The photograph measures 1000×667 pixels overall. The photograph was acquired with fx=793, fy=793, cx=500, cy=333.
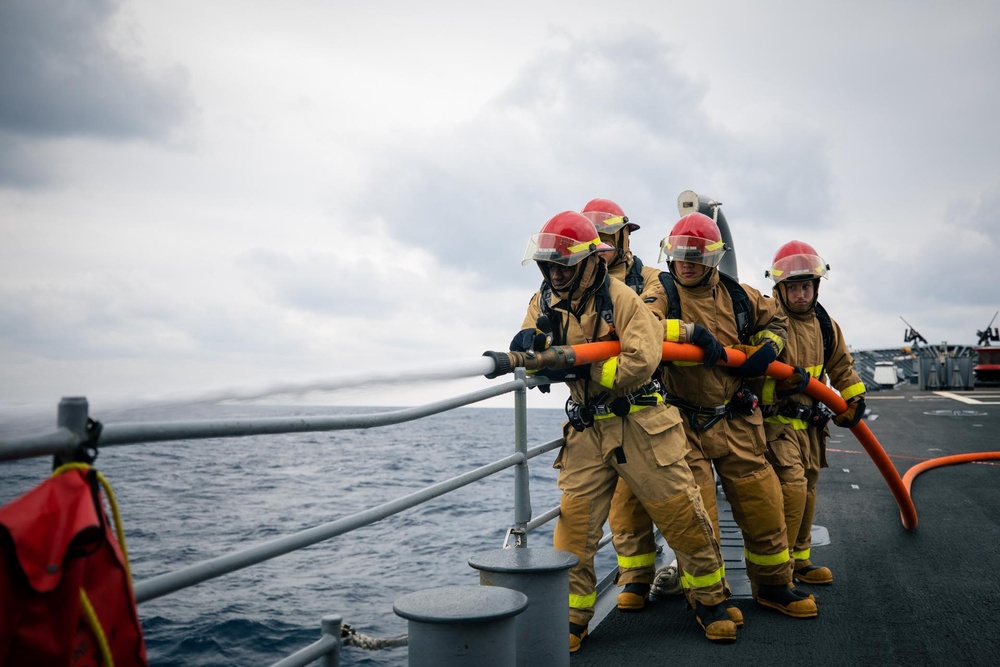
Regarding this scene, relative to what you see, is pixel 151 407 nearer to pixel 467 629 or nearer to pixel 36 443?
pixel 36 443

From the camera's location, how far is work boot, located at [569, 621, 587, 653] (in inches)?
148

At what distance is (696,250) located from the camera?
Answer: 448 cm

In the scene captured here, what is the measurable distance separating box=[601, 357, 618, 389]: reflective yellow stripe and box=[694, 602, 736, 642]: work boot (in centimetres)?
128

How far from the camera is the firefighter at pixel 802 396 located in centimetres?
498

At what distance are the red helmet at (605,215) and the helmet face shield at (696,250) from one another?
0.80 meters

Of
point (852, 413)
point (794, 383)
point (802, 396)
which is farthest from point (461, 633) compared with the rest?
point (852, 413)

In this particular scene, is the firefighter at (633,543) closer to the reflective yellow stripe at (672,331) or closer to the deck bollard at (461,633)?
the reflective yellow stripe at (672,331)

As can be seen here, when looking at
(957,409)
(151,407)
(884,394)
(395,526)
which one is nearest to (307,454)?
(395,526)

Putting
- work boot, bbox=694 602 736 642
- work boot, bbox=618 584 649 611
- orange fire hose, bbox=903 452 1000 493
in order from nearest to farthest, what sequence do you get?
1. work boot, bbox=694 602 736 642
2. work boot, bbox=618 584 649 611
3. orange fire hose, bbox=903 452 1000 493

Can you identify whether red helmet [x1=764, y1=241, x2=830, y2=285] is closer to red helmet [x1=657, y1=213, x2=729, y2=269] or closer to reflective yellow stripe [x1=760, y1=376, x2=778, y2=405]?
reflective yellow stripe [x1=760, y1=376, x2=778, y2=405]

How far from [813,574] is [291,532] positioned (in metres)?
10.3

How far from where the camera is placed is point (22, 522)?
1.34 meters

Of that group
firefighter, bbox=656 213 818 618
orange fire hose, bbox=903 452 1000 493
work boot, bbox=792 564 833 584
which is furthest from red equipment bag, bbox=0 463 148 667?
orange fire hose, bbox=903 452 1000 493

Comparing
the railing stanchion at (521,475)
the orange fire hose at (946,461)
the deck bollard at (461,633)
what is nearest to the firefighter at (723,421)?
the railing stanchion at (521,475)
